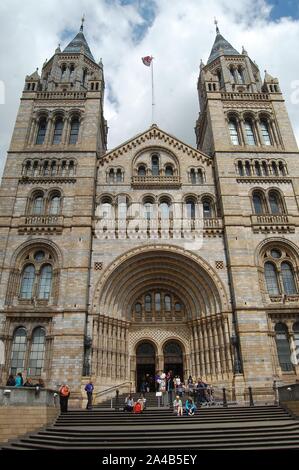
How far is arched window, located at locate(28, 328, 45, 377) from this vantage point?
18.9m

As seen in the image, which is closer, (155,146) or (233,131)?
(155,146)

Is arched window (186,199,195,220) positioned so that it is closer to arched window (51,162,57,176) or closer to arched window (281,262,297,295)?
arched window (281,262,297,295)

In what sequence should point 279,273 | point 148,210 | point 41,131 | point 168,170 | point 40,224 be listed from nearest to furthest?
point 279,273 < point 40,224 < point 148,210 < point 168,170 < point 41,131

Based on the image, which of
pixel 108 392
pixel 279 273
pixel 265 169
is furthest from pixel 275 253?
pixel 108 392

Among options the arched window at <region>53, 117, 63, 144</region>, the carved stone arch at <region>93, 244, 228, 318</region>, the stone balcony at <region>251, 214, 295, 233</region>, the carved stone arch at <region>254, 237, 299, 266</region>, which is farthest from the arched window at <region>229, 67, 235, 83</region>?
the carved stone arch at <region>93, 244, 228, 318</region>

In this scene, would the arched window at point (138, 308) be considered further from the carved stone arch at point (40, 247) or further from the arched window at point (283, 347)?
the arched window at point (283, 347)

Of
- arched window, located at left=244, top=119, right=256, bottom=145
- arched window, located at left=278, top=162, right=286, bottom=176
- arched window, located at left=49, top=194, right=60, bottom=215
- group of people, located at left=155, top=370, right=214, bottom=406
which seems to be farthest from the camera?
arched window, located at left=244, top=119, right=256, bottom=145

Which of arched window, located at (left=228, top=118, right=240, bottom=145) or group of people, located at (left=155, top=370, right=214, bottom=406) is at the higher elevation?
arched window, located at (left=228, top=118, right=240, bottom=145)

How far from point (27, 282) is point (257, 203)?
55.0 ft

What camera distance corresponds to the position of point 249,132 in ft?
90.7

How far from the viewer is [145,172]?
2589 cm

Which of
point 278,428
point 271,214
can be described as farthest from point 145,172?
point 278,428

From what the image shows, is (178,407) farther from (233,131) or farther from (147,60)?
(147,60)

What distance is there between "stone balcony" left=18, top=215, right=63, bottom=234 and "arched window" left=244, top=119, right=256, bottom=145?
16188 millimetres
